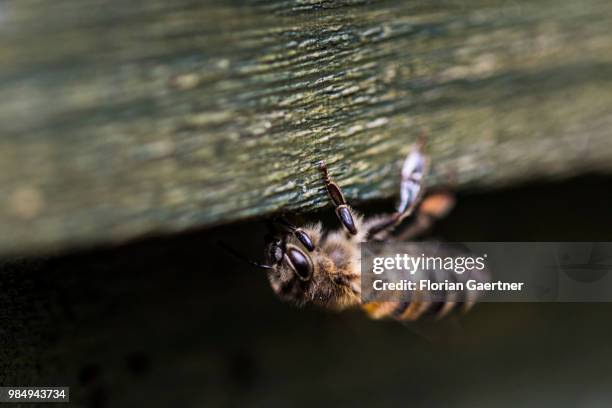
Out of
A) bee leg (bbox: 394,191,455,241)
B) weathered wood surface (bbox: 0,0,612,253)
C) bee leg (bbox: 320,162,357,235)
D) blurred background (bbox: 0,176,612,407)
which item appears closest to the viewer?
weathered wood surface (bbox: 0,0,612,253)

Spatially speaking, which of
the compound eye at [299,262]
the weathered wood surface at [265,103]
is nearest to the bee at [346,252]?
the compound eye at [299,262]

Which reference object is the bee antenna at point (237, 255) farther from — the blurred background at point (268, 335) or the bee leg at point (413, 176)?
the bee leg at point (413, 176)

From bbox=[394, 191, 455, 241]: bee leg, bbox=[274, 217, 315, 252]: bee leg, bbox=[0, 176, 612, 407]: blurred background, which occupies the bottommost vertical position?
bbox=[0, 176, 612, 407]: blurred background

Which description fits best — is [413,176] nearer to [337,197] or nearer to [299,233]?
[337,197]

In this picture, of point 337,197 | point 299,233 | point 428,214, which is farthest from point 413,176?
point 428,214

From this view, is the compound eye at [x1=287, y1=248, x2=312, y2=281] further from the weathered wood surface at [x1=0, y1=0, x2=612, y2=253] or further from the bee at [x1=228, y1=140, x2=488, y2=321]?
Answer: the weathered wood surface at [x1=0, y1=0, x2=612, y2=253]

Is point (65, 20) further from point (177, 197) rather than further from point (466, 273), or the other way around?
point (466, 273)

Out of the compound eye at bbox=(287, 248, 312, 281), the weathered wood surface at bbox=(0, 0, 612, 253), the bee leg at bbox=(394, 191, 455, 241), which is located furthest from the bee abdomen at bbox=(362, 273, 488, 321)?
the weathered wood surface at bbox=(0, 0, 612, 253)
